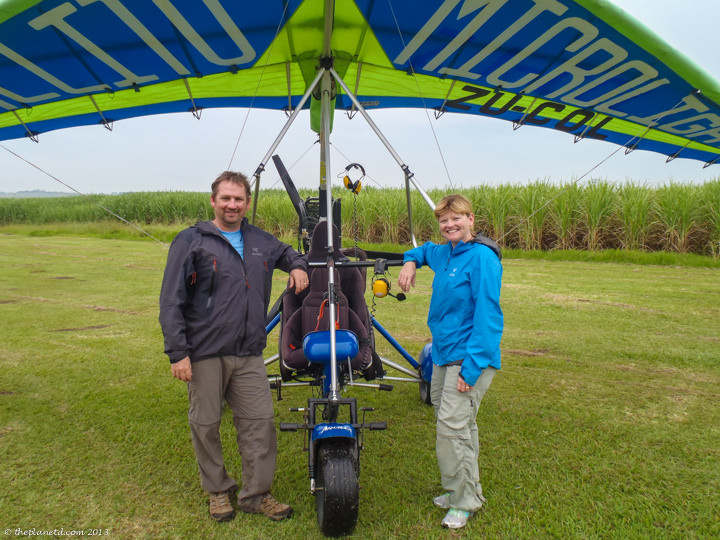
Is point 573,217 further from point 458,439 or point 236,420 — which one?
point 236,420

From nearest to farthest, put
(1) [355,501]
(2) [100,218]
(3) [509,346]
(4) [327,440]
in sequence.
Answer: (1) [355,501], (4) [327,440], (3) [509,346], (2) [100,218]

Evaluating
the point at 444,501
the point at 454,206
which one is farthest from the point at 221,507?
the point at 454,206

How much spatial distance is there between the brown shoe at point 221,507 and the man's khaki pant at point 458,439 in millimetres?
1192

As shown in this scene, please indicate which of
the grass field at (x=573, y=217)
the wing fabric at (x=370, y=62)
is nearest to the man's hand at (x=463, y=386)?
the wing fabric at (x=370, y=62)

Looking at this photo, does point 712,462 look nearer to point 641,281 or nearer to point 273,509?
point 273,509

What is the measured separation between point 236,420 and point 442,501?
129cm

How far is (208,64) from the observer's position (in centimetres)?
449

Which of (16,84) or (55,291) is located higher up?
(16,84)

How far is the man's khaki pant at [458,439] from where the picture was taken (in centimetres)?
254

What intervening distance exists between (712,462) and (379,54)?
14.0ft

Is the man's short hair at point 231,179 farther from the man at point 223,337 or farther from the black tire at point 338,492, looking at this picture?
the black tire at point 338,492

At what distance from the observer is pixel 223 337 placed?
8.59 feet

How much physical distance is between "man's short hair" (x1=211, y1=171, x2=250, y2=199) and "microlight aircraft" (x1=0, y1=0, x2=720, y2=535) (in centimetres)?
55

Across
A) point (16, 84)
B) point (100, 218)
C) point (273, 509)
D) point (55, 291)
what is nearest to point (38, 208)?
point (100, 218)
